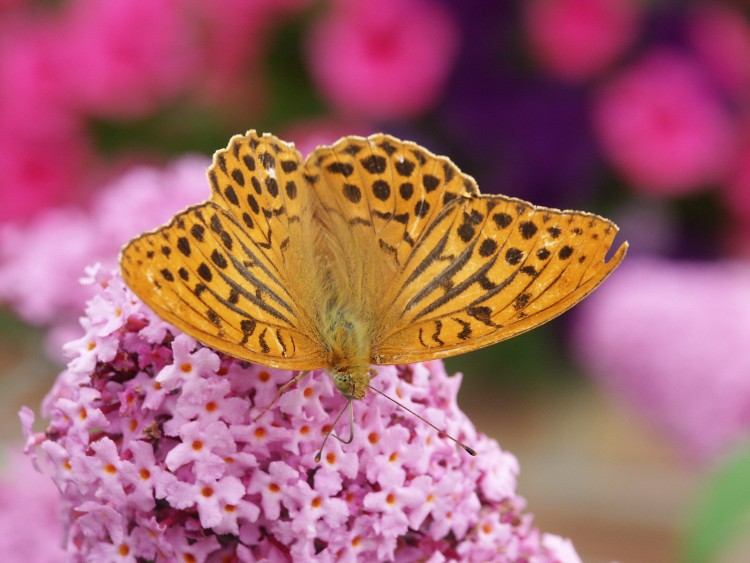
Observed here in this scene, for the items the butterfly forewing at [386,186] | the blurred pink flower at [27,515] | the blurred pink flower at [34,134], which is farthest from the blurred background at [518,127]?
the butterfly forewing at [386,186]

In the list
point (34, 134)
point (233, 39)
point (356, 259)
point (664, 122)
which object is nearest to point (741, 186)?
point (664, 122)

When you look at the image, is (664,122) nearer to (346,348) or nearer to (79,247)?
(79,247)

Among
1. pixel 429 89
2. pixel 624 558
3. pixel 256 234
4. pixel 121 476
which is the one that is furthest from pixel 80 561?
pixel 429 89

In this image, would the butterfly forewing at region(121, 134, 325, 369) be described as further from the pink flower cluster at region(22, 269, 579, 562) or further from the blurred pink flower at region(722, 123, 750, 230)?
the blurred pink flower at region(722, 123, 750, 230)

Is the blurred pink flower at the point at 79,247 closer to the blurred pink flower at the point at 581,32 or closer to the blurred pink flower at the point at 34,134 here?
the blurred pink flower at the point at 34,134

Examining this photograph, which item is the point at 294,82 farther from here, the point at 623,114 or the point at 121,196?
the point at 121,196
